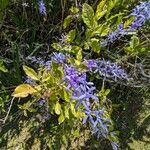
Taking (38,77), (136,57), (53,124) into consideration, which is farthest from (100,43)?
(53,124)

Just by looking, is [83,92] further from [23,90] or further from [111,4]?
[111,4]

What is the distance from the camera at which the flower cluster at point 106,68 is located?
68.1 inches

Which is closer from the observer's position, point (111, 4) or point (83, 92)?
point (83, 92)

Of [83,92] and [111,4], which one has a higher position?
[111,4]

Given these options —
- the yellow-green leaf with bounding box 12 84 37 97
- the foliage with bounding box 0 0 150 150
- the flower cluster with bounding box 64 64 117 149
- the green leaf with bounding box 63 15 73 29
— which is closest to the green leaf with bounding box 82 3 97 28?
the foliage with bounding box 0 0 150 150

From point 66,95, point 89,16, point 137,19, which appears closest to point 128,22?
point 137,19

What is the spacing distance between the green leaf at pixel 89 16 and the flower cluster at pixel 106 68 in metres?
0.18

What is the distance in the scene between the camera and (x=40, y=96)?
5.60ft

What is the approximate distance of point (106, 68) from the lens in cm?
175

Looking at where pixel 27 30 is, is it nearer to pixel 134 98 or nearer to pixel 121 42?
pixel 121 42

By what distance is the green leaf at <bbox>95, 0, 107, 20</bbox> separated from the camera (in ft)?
6.09

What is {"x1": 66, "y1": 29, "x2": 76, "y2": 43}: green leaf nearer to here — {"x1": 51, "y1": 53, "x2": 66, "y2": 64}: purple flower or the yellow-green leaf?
{"x1": 51, "y1": 53, "x2": 66, "y2": 64}: purple flower

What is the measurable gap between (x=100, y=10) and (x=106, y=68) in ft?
0.99

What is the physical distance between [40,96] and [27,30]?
0.42m
